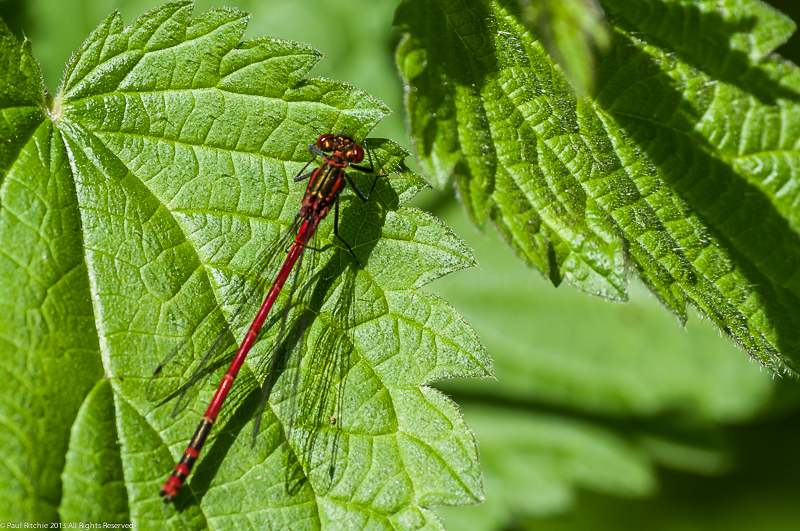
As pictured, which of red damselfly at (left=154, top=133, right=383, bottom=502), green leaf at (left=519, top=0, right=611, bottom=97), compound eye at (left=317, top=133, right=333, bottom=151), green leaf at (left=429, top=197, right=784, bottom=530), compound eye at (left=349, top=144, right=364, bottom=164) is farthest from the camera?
green leaf at (left=429, top=197, right=784, bottom=530)

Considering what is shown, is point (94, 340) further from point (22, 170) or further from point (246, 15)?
point (246, 15)

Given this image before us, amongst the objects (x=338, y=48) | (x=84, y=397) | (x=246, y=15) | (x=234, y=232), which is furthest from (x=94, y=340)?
(x=338, y=48)

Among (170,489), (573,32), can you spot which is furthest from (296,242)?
(573,32)

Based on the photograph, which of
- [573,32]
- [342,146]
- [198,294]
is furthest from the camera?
[342,146]

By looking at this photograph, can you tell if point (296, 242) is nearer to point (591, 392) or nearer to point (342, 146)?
point (342, 146)

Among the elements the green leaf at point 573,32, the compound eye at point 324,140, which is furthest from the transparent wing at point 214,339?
the green leaf at point 573,32

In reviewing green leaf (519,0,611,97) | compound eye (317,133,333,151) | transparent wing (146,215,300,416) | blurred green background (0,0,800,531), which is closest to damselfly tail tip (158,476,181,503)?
transparent wing (146,215,300,416)

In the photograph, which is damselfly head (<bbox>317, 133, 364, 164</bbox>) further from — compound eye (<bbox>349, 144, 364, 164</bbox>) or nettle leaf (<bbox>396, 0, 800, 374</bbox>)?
nettle leaf (<bbox>396, 0, 800, 374</bbox>)
